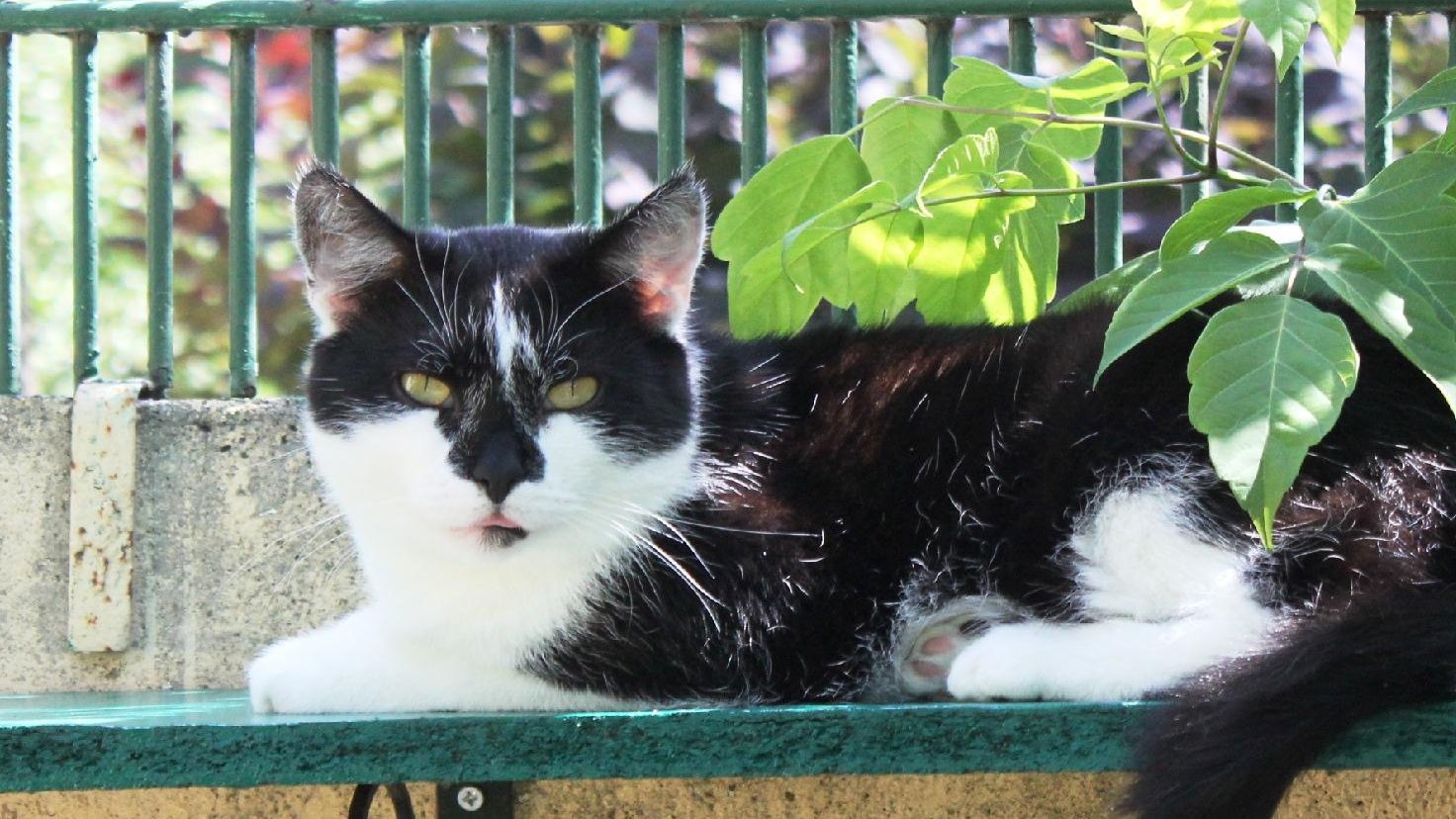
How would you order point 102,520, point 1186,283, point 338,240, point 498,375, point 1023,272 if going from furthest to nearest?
1. point 102,520
2. point 1023,272
3. point 338,240
4. point 498,375
5. point 1186,283

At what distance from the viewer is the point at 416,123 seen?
2248 millimetres

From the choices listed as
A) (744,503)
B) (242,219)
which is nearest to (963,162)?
(744,503)

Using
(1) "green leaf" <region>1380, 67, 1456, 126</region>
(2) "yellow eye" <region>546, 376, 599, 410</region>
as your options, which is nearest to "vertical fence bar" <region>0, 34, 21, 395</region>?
(2) "yellow eye" <region>546, 376, 599, 410</region>

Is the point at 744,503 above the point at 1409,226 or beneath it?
beneath

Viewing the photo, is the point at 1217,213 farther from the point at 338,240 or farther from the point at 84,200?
the point at 84,200

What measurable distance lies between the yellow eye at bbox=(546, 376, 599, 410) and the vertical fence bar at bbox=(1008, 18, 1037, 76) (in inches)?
33.3

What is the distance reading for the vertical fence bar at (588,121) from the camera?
2.22 meters

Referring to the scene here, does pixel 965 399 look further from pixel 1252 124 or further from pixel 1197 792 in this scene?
pixel 1252 124

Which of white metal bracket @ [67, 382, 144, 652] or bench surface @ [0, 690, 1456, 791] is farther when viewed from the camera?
white metal bracket @ [67, 382, 144, 652]

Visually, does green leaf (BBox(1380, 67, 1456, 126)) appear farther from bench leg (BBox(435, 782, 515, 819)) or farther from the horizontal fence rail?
bench leg (BBox(435, 782, 515, 819))

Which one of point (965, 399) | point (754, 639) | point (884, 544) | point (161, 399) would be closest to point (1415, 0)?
point (965, 399)

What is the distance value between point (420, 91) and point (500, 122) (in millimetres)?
121

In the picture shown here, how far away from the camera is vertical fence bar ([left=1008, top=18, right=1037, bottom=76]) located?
2.20 metres

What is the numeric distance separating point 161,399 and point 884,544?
3.42ft
